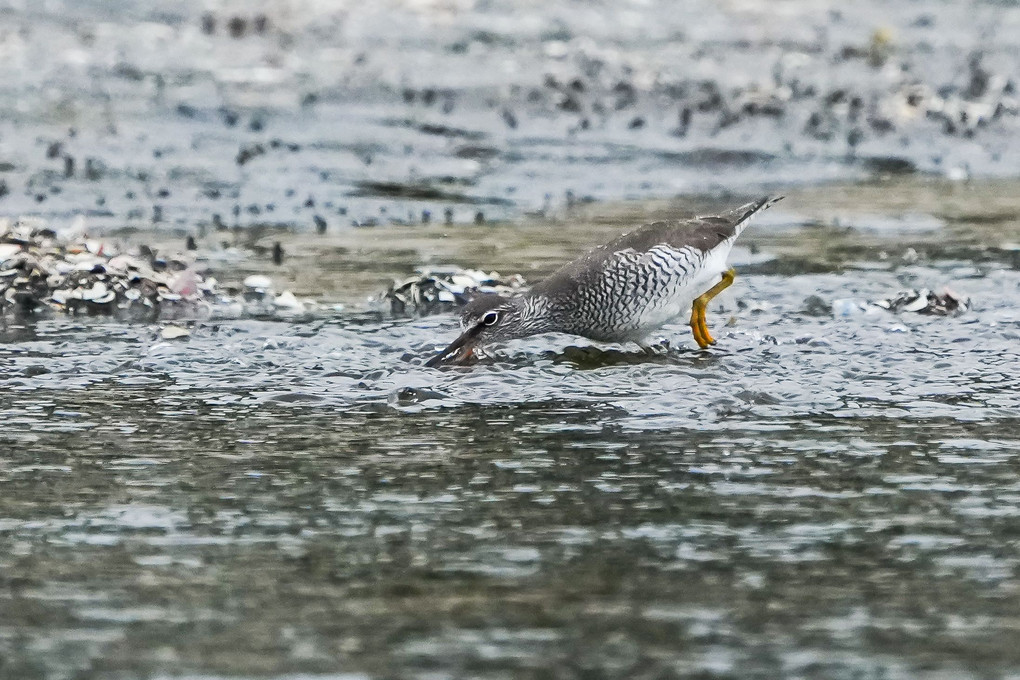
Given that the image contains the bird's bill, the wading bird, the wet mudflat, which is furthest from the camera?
the wading bird

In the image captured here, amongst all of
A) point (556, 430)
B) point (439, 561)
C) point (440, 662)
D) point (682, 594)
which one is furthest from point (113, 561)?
point (556, 430)

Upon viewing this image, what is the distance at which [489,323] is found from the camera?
9.40m

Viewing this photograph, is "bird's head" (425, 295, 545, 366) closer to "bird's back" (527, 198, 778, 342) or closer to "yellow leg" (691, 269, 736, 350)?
"bird's back" (527, 198, 778, 342)

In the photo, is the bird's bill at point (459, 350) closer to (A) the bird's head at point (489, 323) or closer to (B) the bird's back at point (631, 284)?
(A) the bird's head at point (489, 323)

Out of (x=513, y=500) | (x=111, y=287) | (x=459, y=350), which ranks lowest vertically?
(x=513, y=500)

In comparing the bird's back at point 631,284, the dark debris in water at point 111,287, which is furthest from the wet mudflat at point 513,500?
the dark debris in water at point 111,287

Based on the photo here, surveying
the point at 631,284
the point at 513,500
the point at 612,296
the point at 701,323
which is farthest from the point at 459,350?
the point at 513,500

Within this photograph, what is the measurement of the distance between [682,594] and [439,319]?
537 cm

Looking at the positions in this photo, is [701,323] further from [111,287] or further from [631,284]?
[111,287]

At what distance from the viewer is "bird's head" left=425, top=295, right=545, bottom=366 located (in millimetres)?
9336

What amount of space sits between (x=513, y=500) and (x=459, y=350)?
8.42 feet

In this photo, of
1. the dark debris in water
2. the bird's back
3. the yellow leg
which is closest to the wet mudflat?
Result: the yellow leg

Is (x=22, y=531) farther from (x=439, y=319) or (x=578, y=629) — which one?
(x=439, y=319)

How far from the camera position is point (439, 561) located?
20.0 feet
